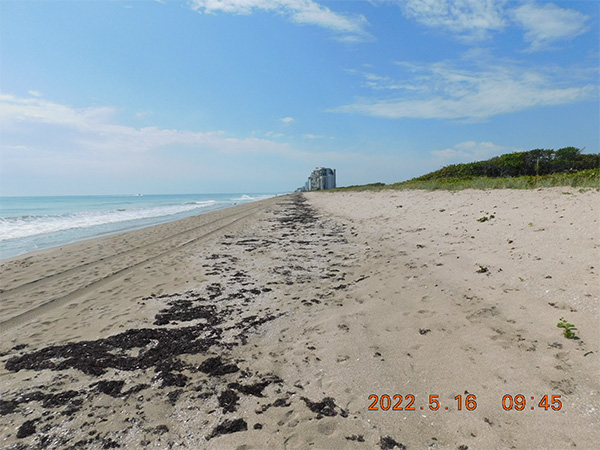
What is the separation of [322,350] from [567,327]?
294 centimetres

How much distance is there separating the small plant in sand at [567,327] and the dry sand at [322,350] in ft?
0.25

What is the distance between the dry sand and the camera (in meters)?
2.56

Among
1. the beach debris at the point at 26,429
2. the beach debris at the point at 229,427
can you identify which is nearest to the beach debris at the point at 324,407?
the beach debris at the point at 229,427

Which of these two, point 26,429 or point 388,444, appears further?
point 26,429

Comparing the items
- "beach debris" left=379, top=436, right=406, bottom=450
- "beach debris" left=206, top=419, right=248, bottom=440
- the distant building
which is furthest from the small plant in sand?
the distant building

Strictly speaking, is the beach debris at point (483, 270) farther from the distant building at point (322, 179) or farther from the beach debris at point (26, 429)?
the distant building at point (322, 179)

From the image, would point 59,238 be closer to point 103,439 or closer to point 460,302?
point 103,439

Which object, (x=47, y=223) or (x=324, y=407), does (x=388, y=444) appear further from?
(x=47, y=223)

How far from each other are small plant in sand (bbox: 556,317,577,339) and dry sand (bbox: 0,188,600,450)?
76mm

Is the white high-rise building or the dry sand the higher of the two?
the white high-rise building

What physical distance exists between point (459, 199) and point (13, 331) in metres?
15.9

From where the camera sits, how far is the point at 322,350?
381 cm

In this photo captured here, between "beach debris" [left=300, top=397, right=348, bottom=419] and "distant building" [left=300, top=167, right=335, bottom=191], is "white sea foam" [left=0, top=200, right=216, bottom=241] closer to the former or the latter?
"beach debris" [left=300, top=397, right=348, bottom=419]

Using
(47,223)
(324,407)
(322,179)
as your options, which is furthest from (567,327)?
(322,179)
